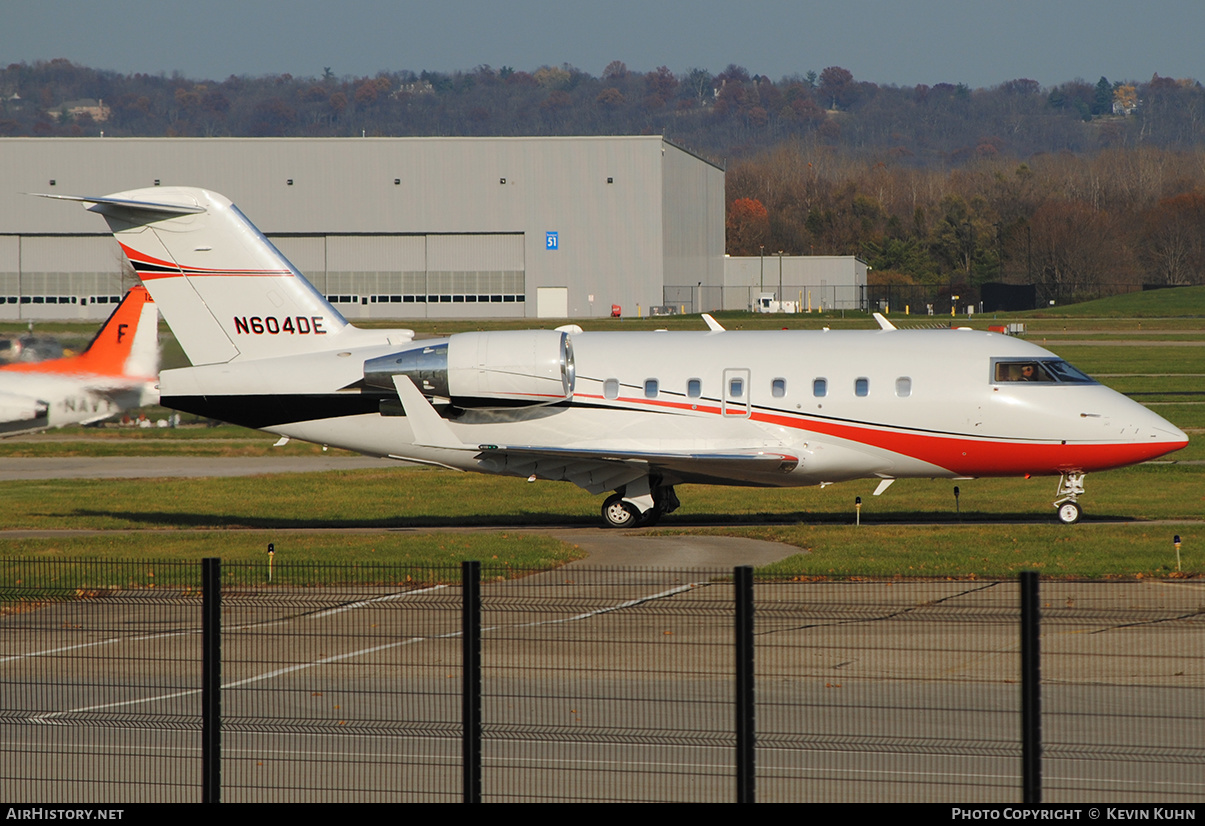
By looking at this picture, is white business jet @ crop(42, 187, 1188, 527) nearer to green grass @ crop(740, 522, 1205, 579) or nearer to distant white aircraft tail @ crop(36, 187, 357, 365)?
distant white aircraft tail @ crop(36, 187, 357, 365)

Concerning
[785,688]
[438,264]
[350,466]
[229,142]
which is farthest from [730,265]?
[785,688]

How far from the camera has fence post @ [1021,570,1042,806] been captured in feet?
27.5

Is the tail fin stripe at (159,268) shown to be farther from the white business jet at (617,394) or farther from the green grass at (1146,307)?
the green grass at (1146,307)

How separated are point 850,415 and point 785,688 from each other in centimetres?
1153

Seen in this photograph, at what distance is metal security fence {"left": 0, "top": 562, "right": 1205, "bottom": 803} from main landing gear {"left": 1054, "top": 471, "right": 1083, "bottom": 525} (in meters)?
8.49

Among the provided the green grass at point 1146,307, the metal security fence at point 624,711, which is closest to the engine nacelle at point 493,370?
the metal security fence at point 624,711

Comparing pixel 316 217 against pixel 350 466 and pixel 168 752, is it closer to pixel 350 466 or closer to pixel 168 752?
pixel 350 466

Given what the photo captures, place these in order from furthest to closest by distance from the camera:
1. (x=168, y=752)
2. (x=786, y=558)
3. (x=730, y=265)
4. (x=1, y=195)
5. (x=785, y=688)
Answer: (x=730, y=265), (x=1, y=195), (x=786, y=558), (x=785, y=688), (x=168, y=752)

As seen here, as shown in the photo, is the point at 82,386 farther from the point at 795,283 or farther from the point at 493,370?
the point at 795,283

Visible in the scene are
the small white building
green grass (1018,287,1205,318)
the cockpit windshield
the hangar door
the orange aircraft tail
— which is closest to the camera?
the orange aircraft tail

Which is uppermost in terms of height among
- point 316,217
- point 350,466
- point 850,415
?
point 316,217

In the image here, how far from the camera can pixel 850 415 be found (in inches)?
936

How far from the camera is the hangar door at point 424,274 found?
98000 millimetres

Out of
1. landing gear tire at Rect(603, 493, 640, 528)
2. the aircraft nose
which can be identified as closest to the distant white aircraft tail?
landing gear tire at Rect(603, 493, 640, 528)
